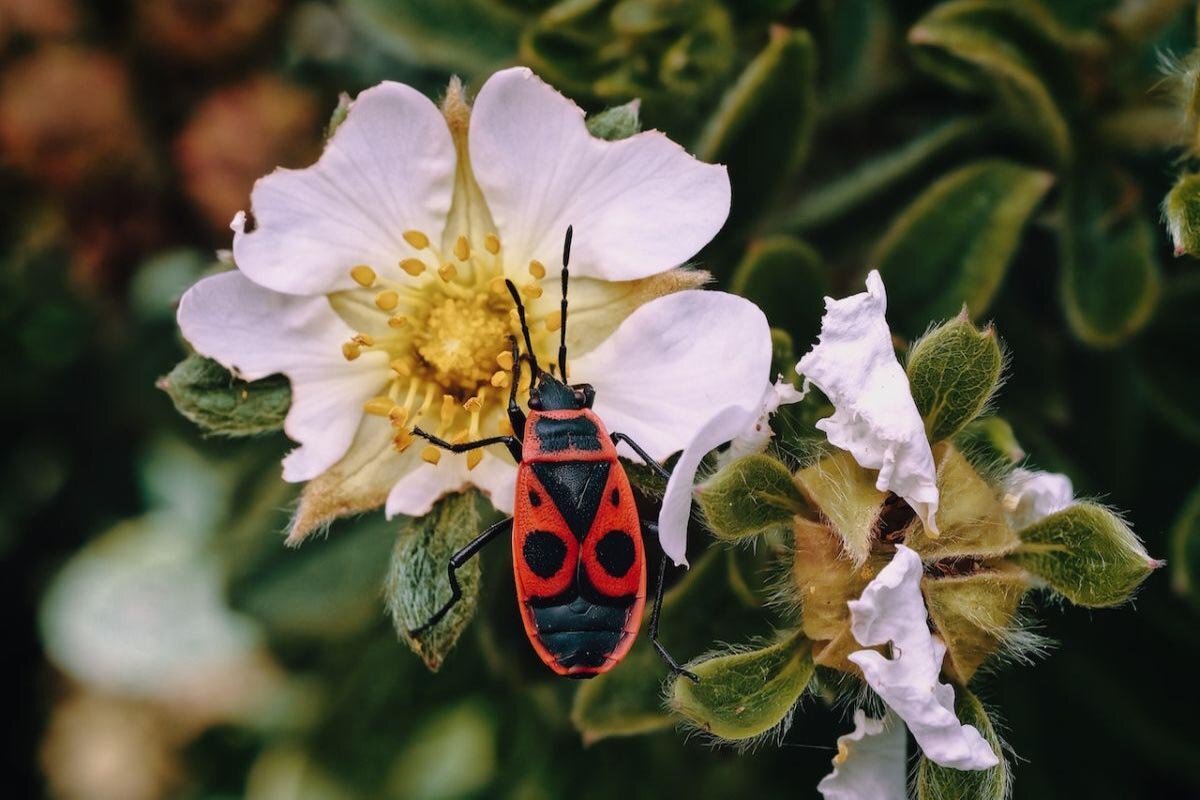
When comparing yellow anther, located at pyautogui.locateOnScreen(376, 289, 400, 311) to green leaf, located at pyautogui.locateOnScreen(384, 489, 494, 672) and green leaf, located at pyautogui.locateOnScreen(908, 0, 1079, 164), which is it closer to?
green leaf, located at pyautogui.locateOnScreen(384, 489, 494, 672)

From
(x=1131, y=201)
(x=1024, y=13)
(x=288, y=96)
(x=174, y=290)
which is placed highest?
(x=1024, y=13)

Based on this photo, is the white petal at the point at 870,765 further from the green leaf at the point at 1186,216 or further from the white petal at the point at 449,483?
the green leaf at the point at 1186,216

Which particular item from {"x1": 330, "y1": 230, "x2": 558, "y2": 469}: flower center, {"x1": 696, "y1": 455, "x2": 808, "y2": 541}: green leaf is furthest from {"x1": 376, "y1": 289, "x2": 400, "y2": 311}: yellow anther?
{"x1": 696, "y1": 455, "x2": 808, "y2": 541}: green leaf

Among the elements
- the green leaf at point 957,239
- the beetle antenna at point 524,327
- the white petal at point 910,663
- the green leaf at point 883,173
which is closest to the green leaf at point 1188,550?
the green leaf at point 957,239

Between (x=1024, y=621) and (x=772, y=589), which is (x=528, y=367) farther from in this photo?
(x=1024, y=621)

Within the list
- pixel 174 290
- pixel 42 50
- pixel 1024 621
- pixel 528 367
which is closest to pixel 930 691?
pixel 1024 621

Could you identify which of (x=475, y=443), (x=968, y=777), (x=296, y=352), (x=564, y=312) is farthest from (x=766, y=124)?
(x=968, y=777)
